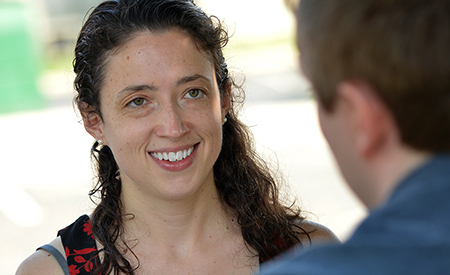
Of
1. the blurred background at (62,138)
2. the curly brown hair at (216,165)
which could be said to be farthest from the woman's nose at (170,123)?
the blurred background at (62,138)

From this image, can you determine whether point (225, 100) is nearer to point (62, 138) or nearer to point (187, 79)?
point (187, 79)

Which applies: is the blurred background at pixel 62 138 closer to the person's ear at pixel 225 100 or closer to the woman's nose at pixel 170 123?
the person's ear at pixel 225 100

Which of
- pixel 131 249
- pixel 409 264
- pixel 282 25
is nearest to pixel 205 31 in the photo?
→ pixel 131 249

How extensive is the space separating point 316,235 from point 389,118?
1400 millimetres

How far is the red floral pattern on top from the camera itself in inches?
78.4

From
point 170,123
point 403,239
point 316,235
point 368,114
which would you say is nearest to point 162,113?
point 170,123

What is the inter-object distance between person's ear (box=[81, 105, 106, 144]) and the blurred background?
0.35 m

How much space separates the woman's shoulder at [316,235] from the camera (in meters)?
2.19

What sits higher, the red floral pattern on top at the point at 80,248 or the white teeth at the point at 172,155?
the white teeth at the point at 172,155

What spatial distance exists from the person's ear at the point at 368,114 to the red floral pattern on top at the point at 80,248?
4.58ft

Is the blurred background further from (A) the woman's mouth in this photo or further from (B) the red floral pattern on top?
→ (B) the red floral pattern on top

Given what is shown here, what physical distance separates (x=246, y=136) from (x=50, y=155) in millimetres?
6803

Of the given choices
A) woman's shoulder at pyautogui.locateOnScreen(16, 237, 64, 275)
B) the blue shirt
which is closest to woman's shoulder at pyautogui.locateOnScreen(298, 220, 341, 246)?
woman's shoulder at pyautogui.locateOnScreen(16, 237, 64, 275)

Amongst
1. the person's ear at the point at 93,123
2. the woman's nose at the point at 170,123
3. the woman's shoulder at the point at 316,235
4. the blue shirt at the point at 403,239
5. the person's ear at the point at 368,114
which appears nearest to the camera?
the blue shirt at the point at 403,239
